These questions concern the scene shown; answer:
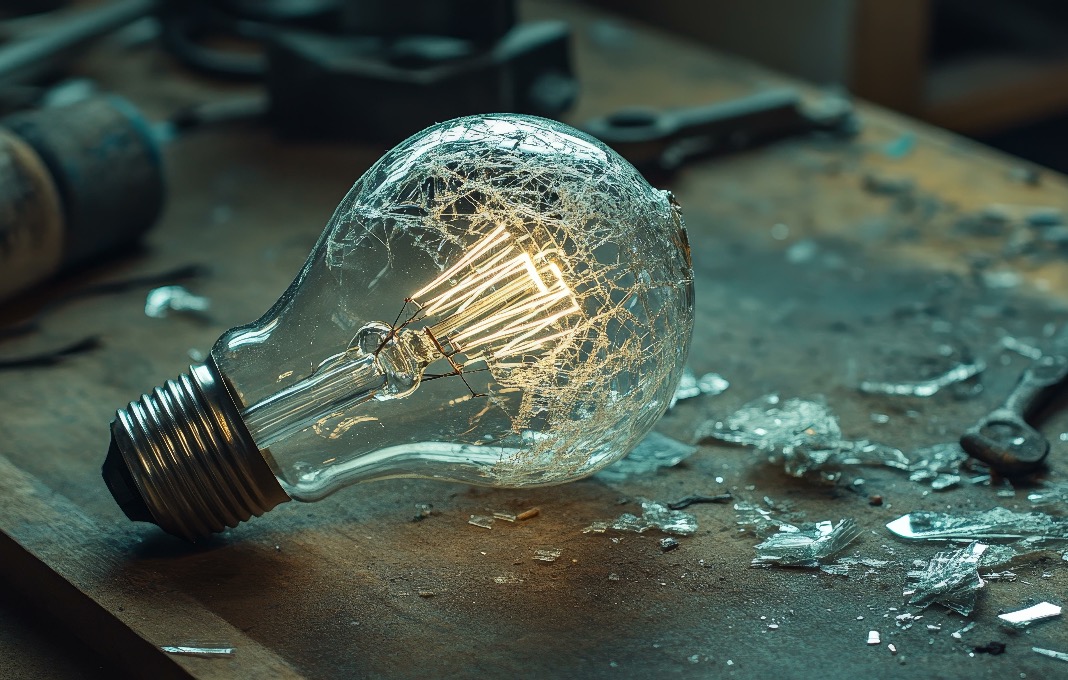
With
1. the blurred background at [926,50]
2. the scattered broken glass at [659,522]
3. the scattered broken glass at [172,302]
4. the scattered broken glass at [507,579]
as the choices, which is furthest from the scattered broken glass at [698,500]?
the blurred background at [926,50]

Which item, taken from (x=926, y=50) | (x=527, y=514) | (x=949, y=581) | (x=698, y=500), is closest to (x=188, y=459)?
(x=527, y=514)

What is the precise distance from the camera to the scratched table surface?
2.27 ft

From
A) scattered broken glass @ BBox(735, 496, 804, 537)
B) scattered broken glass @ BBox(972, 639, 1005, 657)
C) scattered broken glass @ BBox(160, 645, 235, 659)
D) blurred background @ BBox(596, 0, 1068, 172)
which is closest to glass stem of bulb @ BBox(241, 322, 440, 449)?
scattered broken glass @ BBox(160, 645, 235, 659)

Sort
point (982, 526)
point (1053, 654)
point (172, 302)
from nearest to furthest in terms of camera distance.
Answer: point (1053, 654) < point (982, 526) < point (172, 302)

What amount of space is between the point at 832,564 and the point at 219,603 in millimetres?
348

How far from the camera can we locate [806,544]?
30.2 inches

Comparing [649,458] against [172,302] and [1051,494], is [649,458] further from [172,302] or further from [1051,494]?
[172,302]

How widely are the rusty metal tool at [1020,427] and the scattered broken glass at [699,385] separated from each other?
0.59ft

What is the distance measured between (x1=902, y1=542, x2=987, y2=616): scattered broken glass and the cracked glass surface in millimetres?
173

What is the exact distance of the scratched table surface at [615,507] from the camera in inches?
27.3

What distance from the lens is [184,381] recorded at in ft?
2.43

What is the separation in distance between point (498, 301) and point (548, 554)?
157mm

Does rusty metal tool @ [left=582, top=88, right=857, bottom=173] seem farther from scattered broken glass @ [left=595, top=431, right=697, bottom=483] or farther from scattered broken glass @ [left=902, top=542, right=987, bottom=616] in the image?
scattered broken glass @ [left=902, top=542, right=987, bottom=616]

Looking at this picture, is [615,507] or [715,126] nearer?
[615,507]
